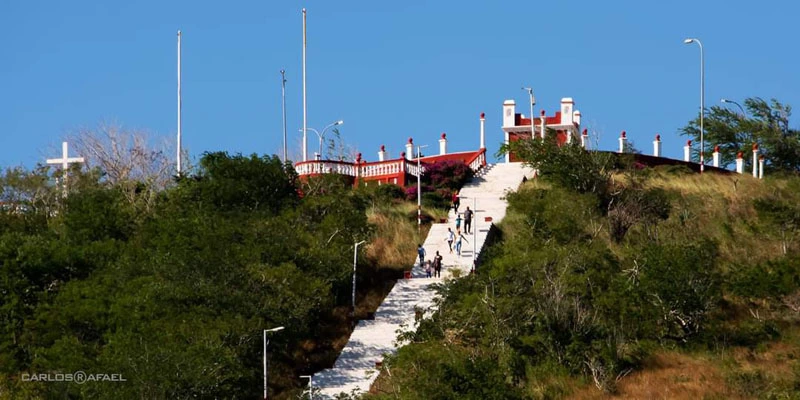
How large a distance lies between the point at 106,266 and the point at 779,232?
28218mm

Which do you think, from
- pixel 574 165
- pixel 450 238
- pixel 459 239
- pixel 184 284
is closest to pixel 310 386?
pixel 184 284

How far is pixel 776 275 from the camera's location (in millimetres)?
69375

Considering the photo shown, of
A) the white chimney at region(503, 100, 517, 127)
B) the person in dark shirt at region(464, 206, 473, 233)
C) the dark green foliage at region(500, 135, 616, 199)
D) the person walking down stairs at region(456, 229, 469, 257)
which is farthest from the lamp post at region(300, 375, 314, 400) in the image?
→ the white chimney at region(503, 100, 517, 127)

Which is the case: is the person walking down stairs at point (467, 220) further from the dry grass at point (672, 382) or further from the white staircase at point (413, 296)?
Result: the dry grass at point (672, 382)

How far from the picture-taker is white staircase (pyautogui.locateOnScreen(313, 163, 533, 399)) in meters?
63.5

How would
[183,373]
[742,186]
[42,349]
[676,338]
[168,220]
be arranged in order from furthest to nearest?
[742,186] < [168,220] < [676,338] < [42,349] < [183,373]

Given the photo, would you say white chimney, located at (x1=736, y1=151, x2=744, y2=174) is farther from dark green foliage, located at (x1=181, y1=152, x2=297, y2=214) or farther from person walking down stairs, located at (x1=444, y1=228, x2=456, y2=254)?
dark green foliage, located at (x1=181, y1=152, x2=297, y2=214)

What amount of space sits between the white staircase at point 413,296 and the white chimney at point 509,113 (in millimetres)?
4554

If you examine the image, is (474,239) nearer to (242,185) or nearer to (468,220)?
(468,220)

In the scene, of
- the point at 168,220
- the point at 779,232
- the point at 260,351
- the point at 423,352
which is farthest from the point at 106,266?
the point at 779,232

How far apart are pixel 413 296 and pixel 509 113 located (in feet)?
85.5

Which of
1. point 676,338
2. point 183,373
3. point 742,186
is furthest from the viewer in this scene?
point 742,186

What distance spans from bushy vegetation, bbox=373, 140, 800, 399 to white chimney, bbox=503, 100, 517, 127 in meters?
15.0

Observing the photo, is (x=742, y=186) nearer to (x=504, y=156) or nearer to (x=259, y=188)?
(x=504, y=156)
